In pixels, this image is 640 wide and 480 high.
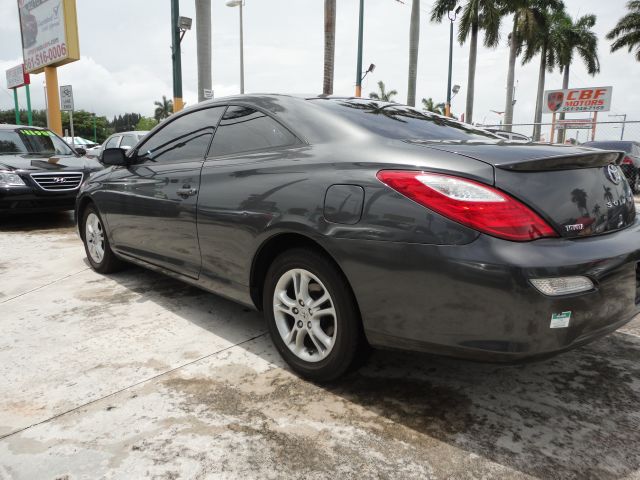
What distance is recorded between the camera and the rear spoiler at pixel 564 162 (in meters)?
1.99

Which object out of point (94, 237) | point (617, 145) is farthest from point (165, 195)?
point (617, 145)

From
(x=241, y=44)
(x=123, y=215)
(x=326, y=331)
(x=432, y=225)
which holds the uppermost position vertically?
(x=241, y=44)

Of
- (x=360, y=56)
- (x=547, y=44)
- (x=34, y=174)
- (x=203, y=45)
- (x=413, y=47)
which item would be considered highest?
(x=547, y=44)

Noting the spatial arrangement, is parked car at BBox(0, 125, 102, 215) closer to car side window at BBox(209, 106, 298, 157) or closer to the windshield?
the windshield

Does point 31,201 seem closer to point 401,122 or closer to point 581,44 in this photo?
point 401,122

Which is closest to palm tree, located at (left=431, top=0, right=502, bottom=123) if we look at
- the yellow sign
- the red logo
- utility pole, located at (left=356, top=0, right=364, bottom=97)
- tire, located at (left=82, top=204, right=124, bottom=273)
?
the red logo

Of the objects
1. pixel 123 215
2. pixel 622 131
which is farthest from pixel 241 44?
pixel 123 215

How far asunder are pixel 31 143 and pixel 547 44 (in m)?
35.4

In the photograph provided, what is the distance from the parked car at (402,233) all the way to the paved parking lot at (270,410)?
294mm

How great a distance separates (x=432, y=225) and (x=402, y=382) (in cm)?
99

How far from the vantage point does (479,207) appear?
190cm

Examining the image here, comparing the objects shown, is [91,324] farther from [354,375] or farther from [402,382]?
[402,382]

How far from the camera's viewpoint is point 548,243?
191 centimetres

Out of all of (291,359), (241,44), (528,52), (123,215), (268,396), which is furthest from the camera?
(528,52)
